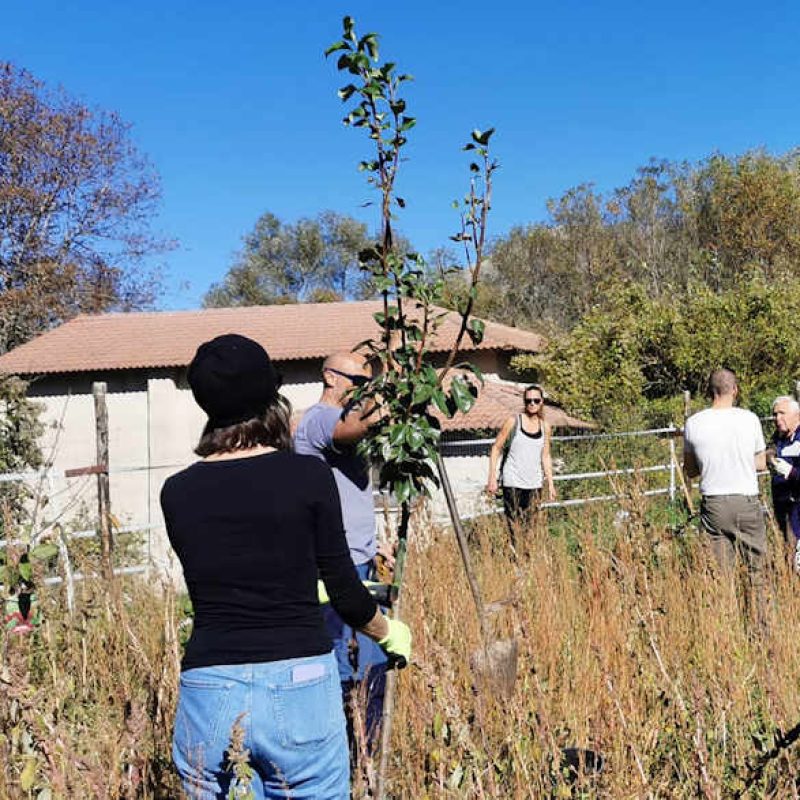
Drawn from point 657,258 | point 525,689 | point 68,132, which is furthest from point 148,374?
point 525,689

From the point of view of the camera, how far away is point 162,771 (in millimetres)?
2717

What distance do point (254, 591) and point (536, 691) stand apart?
954 millimetres

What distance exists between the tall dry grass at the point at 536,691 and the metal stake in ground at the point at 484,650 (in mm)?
65

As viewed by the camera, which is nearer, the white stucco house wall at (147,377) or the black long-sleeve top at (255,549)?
the black long-sleeve top at (255,549)

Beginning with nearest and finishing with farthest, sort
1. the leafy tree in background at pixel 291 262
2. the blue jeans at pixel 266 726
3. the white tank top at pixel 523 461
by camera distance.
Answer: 1. the blue jeans at pixel 266 726
2. the white tank top at pixel 523 461
3. the leafy tree in background at pixel 291 262

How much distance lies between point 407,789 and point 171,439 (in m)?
22.2

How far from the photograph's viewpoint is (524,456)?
683 centimetres

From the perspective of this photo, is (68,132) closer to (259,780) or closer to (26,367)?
(26,367)

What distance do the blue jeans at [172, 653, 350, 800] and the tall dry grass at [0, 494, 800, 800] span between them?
0.53 ft

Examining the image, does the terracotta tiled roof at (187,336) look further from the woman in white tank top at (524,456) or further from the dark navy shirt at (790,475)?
the dark navy shirt at (790,475)

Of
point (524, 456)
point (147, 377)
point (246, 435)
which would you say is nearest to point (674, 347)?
point (147, 377)

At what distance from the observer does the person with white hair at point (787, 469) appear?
5250 millimetres

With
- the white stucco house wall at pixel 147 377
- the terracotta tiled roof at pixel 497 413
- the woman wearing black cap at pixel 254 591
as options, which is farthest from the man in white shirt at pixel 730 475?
the white stucco house wall at pixel 147 377

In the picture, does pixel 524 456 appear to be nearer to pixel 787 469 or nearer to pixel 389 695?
pixel 787 469
